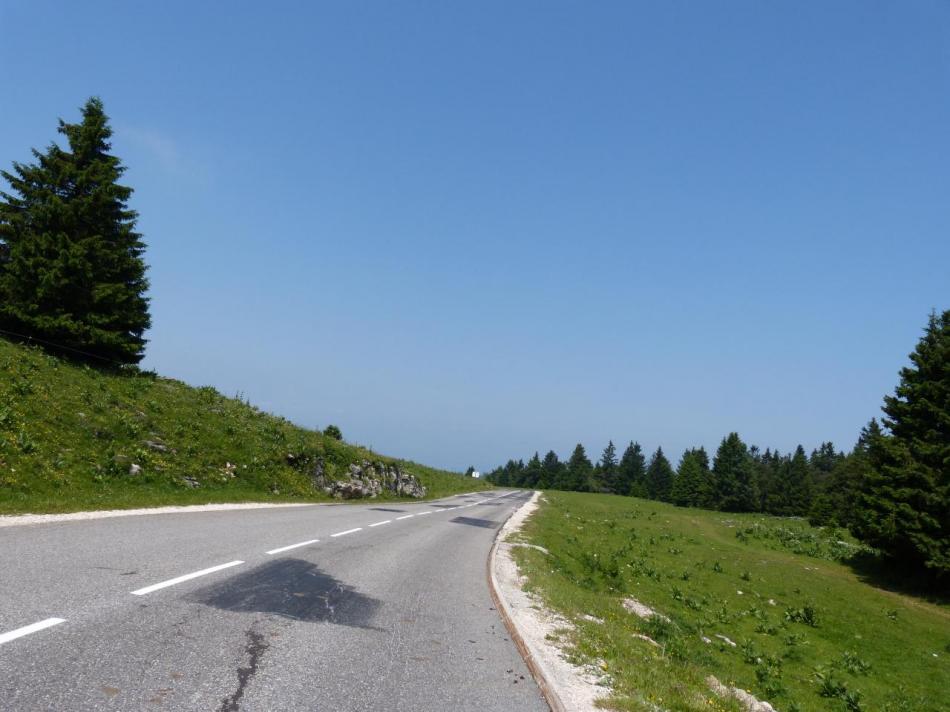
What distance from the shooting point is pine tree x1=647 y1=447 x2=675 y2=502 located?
136125 mm

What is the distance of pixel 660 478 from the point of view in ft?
457

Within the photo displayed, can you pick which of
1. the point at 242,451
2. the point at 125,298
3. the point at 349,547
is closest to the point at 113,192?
the point at 125,298

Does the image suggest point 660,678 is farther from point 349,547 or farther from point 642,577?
point 642,577

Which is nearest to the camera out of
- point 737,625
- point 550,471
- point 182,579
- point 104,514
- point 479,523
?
point 182,579

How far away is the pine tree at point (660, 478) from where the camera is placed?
5359 inches

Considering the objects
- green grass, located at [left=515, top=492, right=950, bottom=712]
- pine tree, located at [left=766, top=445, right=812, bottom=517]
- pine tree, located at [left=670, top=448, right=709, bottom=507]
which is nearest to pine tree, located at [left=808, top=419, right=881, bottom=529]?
pine tree, located at [left=766, top=445, right=812, bottom=517]

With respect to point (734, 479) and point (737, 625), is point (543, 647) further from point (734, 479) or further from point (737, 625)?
point (734, 479)

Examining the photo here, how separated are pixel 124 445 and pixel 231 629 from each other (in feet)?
65.3

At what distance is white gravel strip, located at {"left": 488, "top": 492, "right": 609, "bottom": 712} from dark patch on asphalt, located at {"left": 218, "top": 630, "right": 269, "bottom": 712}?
121 inches

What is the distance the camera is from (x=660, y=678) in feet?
24.8

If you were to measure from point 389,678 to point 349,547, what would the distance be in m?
9.90

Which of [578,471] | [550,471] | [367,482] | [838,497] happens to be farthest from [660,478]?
[367,482]

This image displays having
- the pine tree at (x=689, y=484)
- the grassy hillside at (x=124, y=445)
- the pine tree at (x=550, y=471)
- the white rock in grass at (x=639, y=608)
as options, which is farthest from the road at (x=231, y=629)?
the pine tree at (x=550, y=471)

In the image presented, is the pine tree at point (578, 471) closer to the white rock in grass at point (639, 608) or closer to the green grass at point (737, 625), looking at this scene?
the green grass at point (737, 625)
